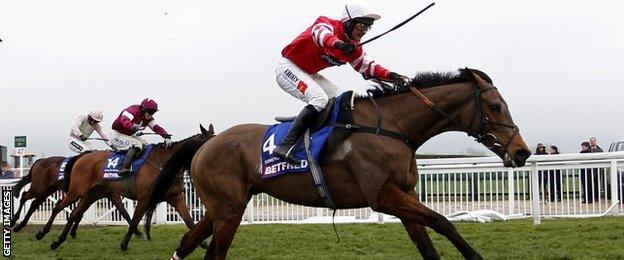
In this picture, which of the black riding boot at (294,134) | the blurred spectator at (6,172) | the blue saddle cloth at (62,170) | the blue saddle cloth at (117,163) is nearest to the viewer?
the black riding boot at (294,134)

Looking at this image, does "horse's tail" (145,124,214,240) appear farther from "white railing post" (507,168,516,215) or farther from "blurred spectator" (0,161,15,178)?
"blurred spectator" (0,161,15,178)

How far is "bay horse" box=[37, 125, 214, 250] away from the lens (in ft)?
33.2

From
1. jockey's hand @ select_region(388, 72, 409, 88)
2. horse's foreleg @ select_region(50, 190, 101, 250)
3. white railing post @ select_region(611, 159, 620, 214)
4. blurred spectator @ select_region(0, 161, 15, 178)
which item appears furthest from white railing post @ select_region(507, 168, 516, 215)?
blurred spectator @ select_region(0, 161, 15, 178)

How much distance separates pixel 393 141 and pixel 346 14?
1.06 metres

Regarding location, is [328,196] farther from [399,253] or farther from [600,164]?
[600,164]

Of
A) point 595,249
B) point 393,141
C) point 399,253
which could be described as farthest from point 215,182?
point 595,249

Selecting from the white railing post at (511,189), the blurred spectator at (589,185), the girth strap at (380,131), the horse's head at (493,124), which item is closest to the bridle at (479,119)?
the horse's head at (493,124)

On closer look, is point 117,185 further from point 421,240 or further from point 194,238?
point 421,240

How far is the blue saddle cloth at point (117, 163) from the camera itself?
35.0 ft

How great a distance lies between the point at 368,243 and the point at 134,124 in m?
4.11

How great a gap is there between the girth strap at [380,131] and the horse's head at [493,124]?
43 cm

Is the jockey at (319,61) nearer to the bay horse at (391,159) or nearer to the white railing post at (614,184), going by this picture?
the bay horse at (391,159)

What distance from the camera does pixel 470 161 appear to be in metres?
12.1

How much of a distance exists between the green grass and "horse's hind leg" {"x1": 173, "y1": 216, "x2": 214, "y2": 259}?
1.75 meters
